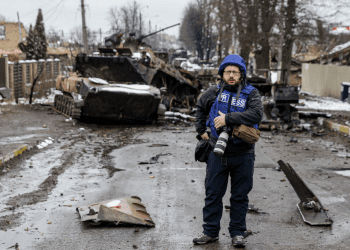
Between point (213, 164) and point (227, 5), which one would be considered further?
point (227, 5)

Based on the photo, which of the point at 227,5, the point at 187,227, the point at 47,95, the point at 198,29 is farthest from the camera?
the point at 198,29

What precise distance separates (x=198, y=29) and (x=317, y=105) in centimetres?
4519

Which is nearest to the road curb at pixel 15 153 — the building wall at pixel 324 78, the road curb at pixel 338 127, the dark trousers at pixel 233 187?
Answer: the dark trousers at pixel 233 187

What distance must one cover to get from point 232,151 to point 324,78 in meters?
22.6

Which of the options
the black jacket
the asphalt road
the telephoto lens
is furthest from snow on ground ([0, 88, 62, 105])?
the telephoto lens

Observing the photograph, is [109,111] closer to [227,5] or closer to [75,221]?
[75,221]

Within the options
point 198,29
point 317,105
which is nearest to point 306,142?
point 317,105

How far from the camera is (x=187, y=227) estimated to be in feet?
14.8

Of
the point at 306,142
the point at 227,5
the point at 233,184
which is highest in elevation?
the point at 227,5

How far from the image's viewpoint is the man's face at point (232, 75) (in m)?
3.93

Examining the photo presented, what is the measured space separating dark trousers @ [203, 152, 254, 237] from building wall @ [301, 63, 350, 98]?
1959 centimetres

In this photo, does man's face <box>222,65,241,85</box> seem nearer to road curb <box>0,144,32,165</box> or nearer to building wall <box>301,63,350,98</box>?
road curb <box>0,144,32,165</box>

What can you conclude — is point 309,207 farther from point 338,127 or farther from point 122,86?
point 122,86

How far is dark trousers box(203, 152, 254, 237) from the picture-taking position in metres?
3.89
